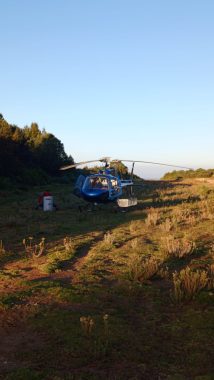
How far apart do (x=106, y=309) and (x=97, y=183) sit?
1390cm

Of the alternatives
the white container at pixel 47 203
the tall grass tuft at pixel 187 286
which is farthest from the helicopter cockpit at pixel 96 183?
the tall grass tuft at pixel 187 286

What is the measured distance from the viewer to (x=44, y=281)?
9.05 meters

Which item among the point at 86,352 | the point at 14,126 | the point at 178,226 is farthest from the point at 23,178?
the point at 86,352

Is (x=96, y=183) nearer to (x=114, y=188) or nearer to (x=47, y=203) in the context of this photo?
(x=114, y=188)

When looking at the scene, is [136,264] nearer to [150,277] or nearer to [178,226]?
[150,277]

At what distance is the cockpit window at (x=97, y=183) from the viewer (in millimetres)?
21016

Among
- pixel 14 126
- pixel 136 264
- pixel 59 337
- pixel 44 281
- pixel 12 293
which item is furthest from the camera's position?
pixel 14 126

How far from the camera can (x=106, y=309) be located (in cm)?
746

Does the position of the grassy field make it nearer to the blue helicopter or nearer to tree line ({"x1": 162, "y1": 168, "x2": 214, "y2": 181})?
the blue helicopter

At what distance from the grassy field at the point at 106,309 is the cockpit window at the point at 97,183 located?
6675mm

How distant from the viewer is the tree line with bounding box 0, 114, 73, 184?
42219mm

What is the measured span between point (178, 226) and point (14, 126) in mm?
42901

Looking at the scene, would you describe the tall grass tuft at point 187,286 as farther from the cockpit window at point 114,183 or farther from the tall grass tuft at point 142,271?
the cockpit window at point 114,183

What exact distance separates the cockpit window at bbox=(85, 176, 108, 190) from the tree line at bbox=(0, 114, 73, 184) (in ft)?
73.5
